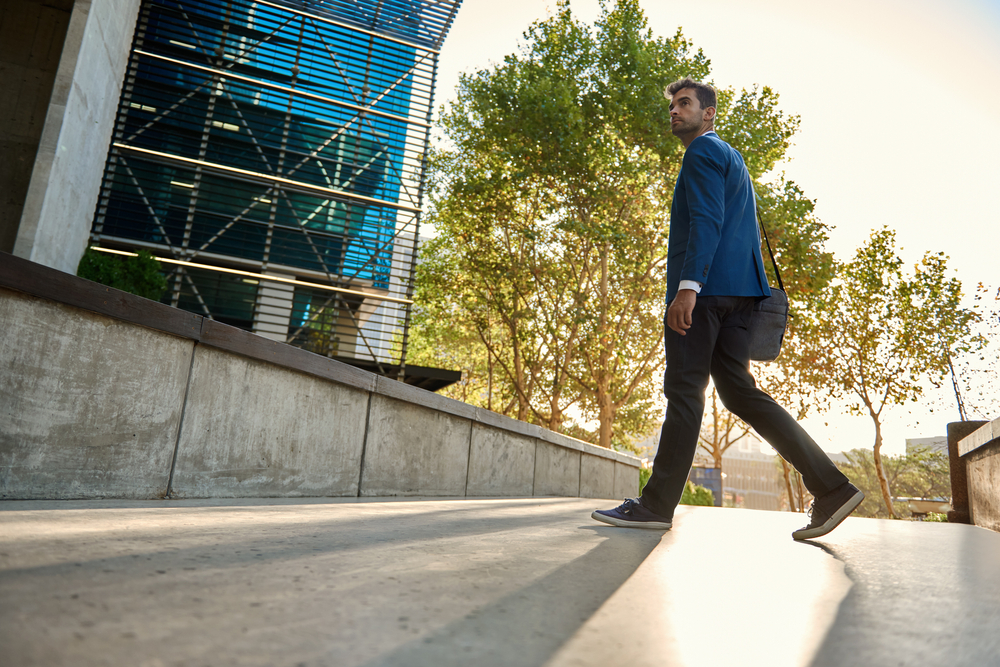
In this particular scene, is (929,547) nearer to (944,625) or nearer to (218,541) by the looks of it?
(944,625)

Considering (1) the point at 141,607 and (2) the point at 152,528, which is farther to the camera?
(2) the point at 152,528

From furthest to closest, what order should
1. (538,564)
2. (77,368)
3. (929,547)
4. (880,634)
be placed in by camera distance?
(929,547)
(77,368)
(538,564)
(880,634)

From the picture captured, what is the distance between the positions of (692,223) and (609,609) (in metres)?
2.21

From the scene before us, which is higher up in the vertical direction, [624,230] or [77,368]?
[624,230]

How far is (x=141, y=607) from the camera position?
3.60 feet

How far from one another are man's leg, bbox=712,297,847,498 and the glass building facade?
11782 mm

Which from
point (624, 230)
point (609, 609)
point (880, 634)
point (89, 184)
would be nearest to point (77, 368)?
point (609, 609)

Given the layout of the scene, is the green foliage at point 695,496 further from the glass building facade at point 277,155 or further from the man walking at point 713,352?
the man walking at point 713,352

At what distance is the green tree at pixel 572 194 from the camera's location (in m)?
15.3

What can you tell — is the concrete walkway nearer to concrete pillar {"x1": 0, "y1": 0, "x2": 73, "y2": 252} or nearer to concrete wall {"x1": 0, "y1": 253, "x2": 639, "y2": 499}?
concrete wall {"x1": 0, "y1": 253, "x2": 639, "y2": 499}

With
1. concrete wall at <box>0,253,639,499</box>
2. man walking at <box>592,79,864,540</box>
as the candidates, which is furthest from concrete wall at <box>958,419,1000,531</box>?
concrete wall at <box>0,253,639,499</box>

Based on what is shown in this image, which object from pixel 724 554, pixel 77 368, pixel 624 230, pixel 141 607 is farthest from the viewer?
pixel 624 230

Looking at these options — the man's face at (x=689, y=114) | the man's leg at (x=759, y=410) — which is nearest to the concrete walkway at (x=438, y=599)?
the man's leg at (x=759, y=410)

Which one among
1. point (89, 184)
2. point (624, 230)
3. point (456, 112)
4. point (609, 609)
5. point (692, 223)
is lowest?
point (609, 609)
